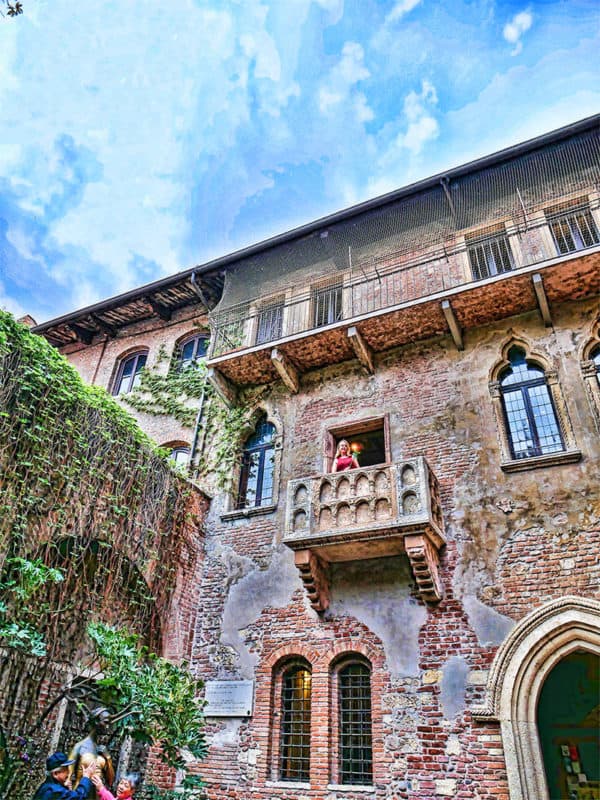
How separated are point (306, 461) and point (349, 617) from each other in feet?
10.1

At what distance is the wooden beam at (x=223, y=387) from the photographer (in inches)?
471

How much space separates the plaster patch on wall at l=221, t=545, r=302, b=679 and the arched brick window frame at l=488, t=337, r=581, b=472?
4105 millimetres

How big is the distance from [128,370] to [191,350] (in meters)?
A: 2.21

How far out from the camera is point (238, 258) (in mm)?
13586

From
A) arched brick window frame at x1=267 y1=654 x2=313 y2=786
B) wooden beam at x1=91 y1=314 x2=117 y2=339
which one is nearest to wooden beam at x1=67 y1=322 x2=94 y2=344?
wooden beam at x1=91 y1=314 x2=117 y2=339

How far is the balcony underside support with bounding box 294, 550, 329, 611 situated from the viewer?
8.80m

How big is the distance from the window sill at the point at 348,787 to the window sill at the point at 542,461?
499cm

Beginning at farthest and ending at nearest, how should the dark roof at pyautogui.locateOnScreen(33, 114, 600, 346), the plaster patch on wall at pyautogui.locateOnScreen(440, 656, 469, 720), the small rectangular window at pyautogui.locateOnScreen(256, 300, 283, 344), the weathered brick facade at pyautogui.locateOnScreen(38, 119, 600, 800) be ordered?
the small rectangular window at pyautogui.locateOnScreen(256, 300, 283, 344)
the dark roof at pyautogui.locateOnScreen(33, 114, 600, 346)
the weathered brick facade at pyautogui.locateOnScreen(38, 119, 600, 800)
the plaster patch on wall at pyautogui.locateOnScreen(440, 656, 469, 720)

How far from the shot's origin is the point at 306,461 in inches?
424

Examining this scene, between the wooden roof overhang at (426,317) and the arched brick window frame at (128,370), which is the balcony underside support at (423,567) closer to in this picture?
the wooden roof overhang at (426,317)

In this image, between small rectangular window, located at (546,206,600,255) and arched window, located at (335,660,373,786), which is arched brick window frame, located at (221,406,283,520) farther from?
small rectangular window, located at (546,206,600,255)

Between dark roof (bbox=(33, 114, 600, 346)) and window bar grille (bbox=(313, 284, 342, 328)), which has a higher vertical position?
dark roof (bbox=(33, 114, 600, 346))

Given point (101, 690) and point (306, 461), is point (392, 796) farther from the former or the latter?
point (306, 461)

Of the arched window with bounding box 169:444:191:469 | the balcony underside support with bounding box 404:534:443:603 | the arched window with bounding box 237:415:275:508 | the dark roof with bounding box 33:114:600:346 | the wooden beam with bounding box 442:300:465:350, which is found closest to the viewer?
the balcony underside support with bounding box 404:534:443:603
